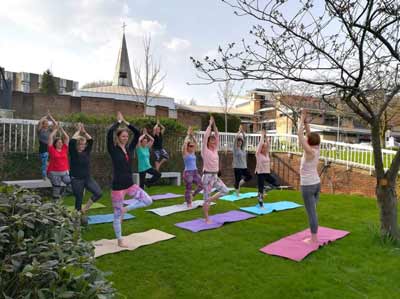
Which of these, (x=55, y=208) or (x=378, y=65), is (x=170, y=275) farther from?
(x=378, y=65)

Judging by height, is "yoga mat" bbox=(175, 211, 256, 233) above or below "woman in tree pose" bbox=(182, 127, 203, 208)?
below

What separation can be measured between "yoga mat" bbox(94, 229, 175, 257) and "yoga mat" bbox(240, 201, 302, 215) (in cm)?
262

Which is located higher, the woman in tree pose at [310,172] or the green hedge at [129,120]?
the green hedge at [129,120]

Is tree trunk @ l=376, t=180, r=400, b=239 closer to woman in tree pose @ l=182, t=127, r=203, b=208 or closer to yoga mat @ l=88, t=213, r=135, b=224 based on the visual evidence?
woman in tree pose @ l=182, t=127, r=203, b=208

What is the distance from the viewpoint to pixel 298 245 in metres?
5.36

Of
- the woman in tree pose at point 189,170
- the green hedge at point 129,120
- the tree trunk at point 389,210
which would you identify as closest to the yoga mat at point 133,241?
the woman in tree pose at point 189,170

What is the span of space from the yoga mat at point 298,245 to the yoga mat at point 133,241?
178 cm

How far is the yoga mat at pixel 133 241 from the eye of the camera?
199 inches

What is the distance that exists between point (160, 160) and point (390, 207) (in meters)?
7.46

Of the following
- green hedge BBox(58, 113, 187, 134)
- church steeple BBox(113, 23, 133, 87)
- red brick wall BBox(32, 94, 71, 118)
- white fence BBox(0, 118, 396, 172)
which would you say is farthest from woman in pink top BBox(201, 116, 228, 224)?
church steeple BBox(113, 23, 133, 87)

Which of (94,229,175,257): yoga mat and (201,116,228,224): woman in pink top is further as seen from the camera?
(201,116,228,224): woman in pink top

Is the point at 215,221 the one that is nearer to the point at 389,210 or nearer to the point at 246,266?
the point at 246,266

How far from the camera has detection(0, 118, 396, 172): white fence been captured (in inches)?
370

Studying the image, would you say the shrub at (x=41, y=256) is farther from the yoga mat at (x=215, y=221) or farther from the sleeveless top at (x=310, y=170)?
the yoga mat at (x=215, y=221)
